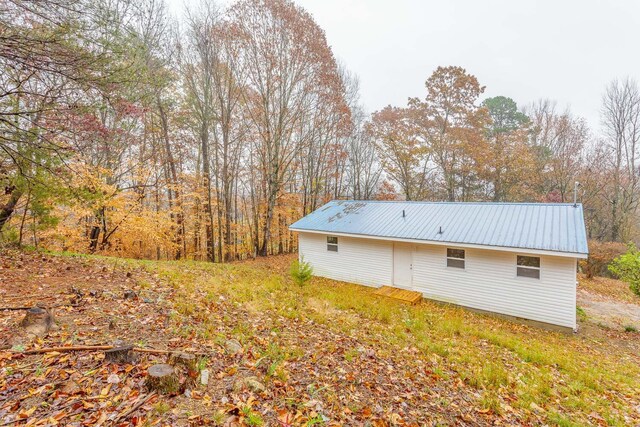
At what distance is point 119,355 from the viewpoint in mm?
3061

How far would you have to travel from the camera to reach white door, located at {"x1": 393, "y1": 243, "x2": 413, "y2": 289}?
10.9 metres

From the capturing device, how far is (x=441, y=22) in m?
22.2

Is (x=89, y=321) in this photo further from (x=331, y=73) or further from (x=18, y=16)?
(x=331, y=73)

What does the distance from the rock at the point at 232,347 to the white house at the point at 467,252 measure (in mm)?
7775

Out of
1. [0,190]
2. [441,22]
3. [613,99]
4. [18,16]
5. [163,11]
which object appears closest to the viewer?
[18,16]

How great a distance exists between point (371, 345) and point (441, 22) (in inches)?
1029

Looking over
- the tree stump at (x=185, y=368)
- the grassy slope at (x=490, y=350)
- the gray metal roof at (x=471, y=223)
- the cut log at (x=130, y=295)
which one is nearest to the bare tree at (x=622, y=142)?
the gray metal roof at (x=471, y=223)

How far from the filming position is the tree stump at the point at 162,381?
268 cm

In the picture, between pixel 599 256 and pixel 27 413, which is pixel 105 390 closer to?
pixel 27 413

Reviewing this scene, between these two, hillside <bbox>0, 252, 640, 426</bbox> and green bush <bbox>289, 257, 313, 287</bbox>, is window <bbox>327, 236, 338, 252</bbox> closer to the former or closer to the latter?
green bush <bbox>289, 257, 313, 287</bbox>

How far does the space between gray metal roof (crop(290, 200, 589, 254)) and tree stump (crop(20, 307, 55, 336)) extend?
9.45 m

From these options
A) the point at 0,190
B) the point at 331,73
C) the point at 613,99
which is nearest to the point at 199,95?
the point at 331,73

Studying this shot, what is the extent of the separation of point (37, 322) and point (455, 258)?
10527mm

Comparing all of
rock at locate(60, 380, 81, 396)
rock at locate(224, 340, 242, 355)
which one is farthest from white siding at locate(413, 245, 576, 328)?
rock at locate(60, 380, 81, 396)
